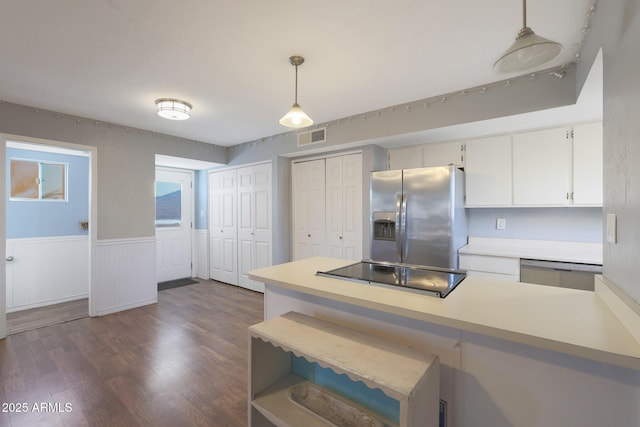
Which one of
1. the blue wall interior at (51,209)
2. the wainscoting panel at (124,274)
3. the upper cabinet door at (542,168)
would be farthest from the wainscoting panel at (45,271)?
the upper cabinet door at (542,168)

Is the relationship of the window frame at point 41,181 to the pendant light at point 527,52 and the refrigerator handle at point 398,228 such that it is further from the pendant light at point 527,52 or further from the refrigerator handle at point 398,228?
the pendant light at point 527,52

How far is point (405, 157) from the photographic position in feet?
11.5

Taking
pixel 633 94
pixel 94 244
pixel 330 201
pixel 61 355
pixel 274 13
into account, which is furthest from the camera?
pixel 330 201

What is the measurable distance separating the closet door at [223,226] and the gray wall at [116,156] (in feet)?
3.23

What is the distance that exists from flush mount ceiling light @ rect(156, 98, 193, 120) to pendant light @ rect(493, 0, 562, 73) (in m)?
2.79

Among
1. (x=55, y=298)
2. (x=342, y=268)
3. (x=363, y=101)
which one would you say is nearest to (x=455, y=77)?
(x=363, y=101)

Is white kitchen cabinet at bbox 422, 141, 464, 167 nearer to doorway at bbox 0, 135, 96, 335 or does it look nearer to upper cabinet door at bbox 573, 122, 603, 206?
upper cabinet door at bbox 573, 122, 603, 206

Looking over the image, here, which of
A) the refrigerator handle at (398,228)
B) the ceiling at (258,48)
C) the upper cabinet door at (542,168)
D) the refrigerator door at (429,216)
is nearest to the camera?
the ceiling at (258,48)

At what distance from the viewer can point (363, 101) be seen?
293cm

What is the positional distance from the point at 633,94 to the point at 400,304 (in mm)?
1150

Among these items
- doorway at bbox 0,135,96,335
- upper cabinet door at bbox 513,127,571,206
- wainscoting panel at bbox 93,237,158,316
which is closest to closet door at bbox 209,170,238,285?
wainscoting panel at bbox 93,237,158,316

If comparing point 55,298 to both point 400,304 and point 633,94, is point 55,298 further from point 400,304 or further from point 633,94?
point 633,94

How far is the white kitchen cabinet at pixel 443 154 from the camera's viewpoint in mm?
3135

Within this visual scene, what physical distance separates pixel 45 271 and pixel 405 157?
5.05 meters
